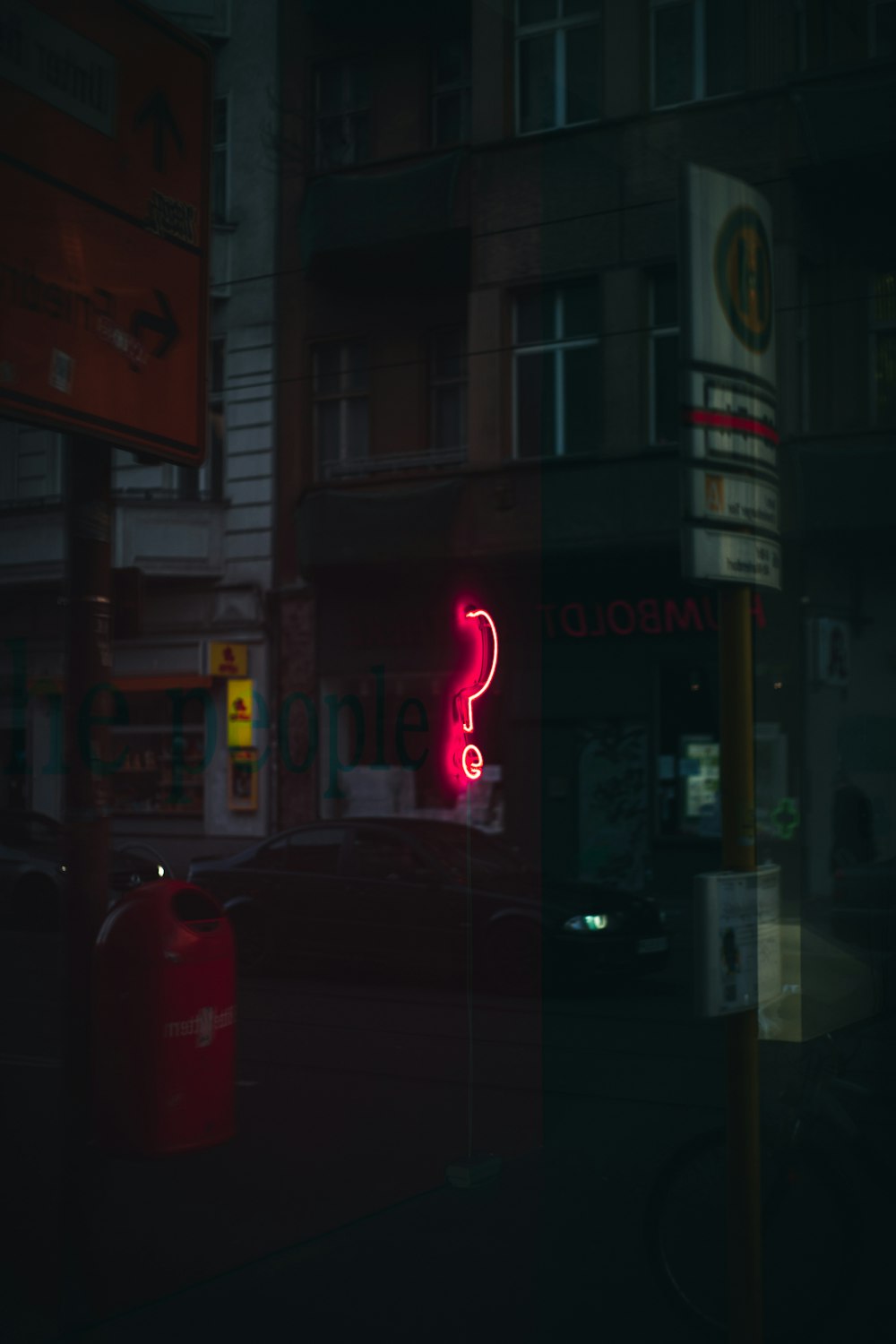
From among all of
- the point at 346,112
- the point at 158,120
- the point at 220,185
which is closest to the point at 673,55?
the point at 346,112

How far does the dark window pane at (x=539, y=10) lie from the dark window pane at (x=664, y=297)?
276cm

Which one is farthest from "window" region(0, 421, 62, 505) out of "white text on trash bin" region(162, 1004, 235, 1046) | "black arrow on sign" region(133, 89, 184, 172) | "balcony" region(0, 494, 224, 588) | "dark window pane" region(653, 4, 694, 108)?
"dark window pane" region(653, 4, 694, 108)

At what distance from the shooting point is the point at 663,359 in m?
16.1

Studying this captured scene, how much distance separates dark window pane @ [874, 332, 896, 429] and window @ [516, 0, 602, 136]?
13.3 ft

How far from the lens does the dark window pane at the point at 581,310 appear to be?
1570 centimetres

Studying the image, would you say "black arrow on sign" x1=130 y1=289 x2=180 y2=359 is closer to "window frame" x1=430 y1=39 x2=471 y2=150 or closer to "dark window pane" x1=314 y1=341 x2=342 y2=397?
"dark window pane" x1=314 y1=341 x2=342 y2=397

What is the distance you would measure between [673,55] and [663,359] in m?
3.02

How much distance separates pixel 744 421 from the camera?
376 cm


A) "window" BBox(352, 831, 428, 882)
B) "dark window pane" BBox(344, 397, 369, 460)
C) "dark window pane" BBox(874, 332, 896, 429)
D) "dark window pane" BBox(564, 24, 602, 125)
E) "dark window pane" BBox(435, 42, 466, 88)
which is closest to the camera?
"dark window pane" BBox(344, 397, 369, 460)

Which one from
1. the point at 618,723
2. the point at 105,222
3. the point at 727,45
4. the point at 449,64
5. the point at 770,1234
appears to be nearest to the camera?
the point at 770,1234

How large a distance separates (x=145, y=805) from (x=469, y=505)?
4.99 metres

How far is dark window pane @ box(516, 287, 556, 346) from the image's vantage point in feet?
47.9

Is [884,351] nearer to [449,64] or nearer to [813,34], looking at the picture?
[813,34]

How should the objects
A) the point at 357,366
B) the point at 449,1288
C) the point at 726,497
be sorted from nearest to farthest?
the point at 726,497 < the point at 449,1288 < the point at 357,366
